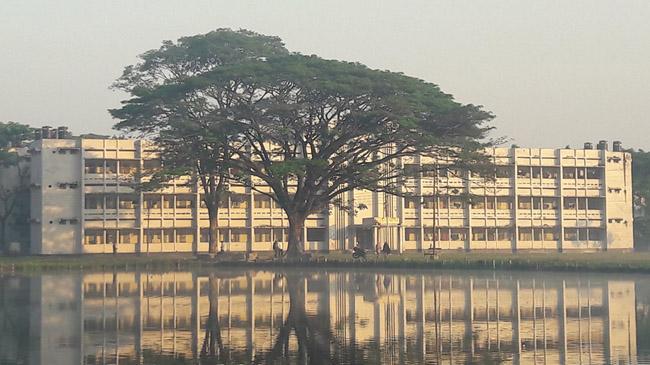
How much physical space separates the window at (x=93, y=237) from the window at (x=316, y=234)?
2245cm

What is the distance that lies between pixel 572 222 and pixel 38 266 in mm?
69815

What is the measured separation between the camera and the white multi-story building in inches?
4264

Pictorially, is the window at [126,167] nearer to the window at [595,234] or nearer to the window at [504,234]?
the window at [504,234]

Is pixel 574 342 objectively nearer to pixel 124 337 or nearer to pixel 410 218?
pixel 124 337

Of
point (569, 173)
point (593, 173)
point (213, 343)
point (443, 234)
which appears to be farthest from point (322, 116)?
point (593, 173)

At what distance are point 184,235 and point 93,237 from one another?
9.46 meters

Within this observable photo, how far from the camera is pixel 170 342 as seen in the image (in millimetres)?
27031

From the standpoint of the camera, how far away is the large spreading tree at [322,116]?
242ft

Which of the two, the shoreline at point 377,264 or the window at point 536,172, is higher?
the window at point 536,172

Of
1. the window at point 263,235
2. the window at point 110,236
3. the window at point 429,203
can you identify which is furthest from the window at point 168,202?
the window at point 429,203

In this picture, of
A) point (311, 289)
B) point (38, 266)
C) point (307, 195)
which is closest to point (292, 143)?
point (307, 195)

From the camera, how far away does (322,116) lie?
7606 cm

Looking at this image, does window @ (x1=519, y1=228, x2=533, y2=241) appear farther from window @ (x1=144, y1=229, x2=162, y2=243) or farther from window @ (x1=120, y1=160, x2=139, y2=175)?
window @ (x1=120, y1=160, x2=139, y2=175)

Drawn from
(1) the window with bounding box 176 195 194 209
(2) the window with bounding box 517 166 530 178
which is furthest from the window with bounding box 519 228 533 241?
(1) the window with bounding box 176 195 194 209
